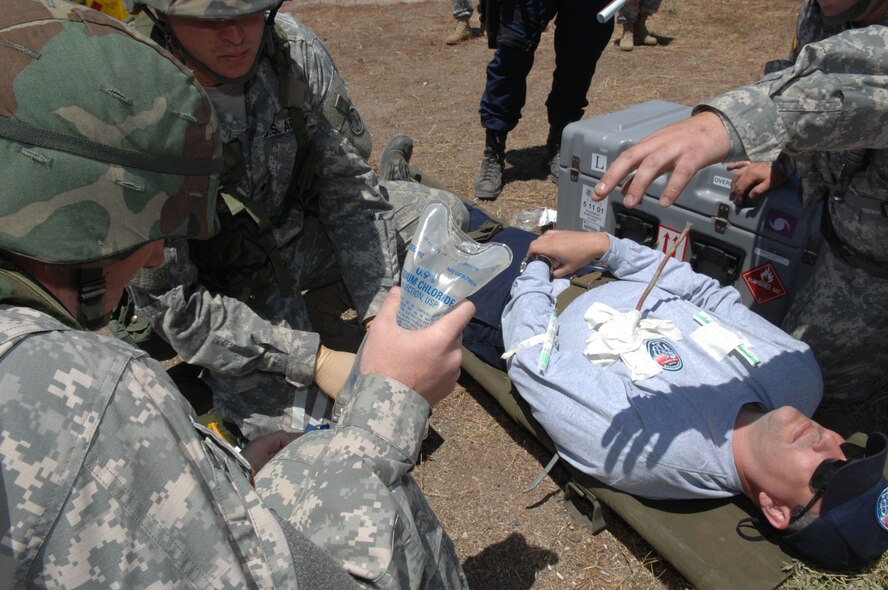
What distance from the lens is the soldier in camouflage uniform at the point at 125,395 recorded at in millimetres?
785

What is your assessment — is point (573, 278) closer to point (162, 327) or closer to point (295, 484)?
point (162, 327)

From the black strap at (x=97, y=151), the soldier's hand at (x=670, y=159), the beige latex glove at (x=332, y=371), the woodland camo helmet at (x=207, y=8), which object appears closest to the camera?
the black strap at (x=97, y=151)

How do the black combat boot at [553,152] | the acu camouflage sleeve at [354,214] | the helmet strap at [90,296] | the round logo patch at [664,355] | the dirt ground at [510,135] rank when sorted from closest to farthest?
the helmet strap at [90,296] < the dirt ground at [510,135] < the round logo patch at [664,355] < the acu camouflage sleeve at [354,214] < the black combat boot at [553,152]

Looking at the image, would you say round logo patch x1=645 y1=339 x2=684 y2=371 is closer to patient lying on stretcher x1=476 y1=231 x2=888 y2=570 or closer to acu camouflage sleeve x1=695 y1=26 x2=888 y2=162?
patient lying on stretcher x1=476 y1=231 x2=888 y2=570

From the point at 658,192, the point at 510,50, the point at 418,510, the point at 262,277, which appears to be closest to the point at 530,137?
the point at 510,50

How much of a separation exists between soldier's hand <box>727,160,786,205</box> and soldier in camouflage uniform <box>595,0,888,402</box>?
0.11 metres

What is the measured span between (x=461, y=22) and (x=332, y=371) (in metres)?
7.83

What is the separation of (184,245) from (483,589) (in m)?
1.78

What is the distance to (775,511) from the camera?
87.8 inches

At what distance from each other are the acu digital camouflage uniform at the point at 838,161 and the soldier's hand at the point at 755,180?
0.36ft

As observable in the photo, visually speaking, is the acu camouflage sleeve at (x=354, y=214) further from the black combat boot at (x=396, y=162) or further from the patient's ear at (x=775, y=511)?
the patient's ear at (x=775, y=511)

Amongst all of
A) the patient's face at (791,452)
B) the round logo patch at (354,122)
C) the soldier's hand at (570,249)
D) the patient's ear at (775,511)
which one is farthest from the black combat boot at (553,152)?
the patient's ear at (775,511)

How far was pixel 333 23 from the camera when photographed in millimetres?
10742

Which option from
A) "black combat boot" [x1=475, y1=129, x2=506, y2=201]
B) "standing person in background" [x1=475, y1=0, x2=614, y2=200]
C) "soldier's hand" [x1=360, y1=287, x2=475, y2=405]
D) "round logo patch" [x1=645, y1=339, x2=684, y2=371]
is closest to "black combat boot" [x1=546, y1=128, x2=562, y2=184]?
"standing person in background" [x1=475, y1=0, x2=614, y2=200]
